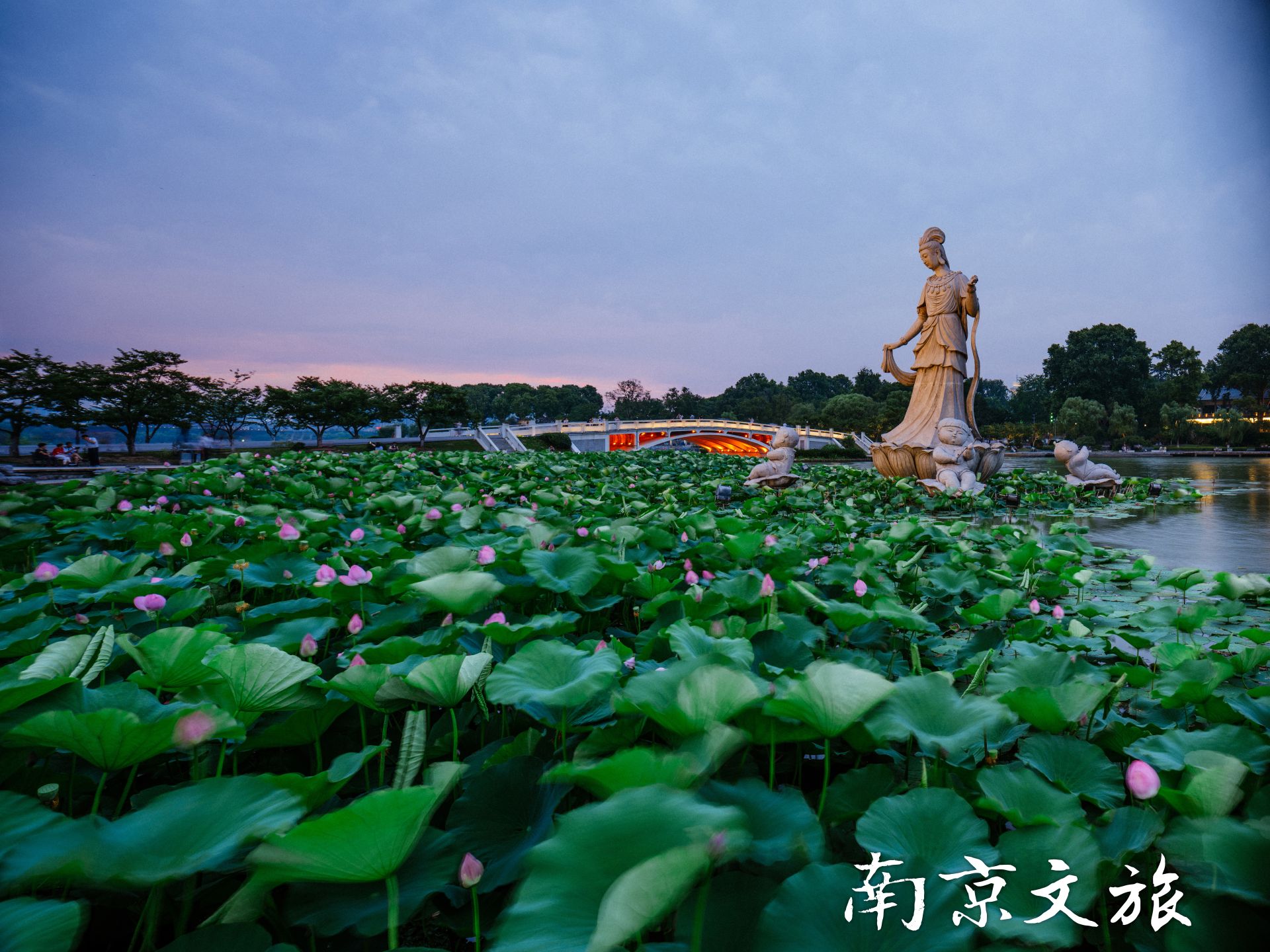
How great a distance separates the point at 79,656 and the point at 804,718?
1158 mm

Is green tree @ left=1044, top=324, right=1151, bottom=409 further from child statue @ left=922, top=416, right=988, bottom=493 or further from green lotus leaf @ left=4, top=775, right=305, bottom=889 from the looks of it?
green lotus leaf @ left=4, top=775, right=305, bottom=889

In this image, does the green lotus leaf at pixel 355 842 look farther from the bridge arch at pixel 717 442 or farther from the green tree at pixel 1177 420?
the green tree at pixel 1177 420

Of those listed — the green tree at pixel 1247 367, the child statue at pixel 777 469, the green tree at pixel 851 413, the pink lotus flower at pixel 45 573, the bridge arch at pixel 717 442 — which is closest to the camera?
the pink lotus flower at pixel 45 573

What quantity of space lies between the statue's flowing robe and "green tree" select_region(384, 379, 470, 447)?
29.3 meters

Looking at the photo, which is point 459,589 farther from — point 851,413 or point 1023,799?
point 851,413

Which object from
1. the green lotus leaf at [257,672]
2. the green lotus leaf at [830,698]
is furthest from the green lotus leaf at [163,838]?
the green lotus leaf at [830,698]

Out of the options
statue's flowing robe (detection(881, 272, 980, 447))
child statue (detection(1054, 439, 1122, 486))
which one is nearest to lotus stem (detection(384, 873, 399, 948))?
child statue (detection(1054, 439, 1122, 486))

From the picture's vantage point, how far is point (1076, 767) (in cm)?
89

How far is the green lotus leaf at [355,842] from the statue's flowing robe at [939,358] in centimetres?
972

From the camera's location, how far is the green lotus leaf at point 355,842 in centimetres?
51

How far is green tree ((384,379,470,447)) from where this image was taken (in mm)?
34688

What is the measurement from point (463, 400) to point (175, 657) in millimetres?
36226

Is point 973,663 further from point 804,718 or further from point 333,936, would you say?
point 333,936

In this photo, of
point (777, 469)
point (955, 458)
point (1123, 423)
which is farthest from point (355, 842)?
point (1123, 423)
